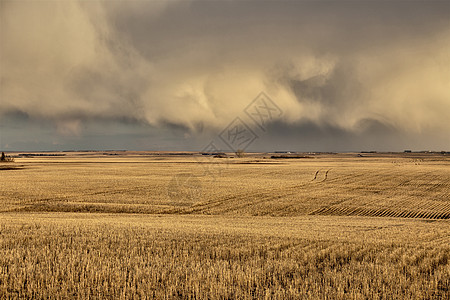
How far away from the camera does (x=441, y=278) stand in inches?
384

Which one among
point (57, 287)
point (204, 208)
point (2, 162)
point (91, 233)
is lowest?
point (57, 287)

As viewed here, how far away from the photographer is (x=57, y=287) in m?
8.83

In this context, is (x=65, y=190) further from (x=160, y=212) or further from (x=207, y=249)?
(x=207, y=249)

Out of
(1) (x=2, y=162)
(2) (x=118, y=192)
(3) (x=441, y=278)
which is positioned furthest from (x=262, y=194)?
(1) (x=2, y=162)

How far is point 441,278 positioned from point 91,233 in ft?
45.7

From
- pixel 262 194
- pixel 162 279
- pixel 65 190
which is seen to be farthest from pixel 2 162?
pixel 162 279

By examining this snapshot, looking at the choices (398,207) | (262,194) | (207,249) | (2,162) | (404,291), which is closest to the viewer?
(404,291)

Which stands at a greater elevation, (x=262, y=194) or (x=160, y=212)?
(x=262, y=194)

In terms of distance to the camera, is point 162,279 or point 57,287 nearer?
point 57,287

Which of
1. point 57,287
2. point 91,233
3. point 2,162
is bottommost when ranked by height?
point 57,287

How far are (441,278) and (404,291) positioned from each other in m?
1.88

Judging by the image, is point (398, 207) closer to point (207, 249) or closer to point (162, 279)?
point (207, 249)

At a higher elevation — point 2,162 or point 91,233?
point 2,162

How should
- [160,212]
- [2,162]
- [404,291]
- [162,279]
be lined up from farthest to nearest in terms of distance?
[2,162] → [160,212] → [162,279] → [404,291]
